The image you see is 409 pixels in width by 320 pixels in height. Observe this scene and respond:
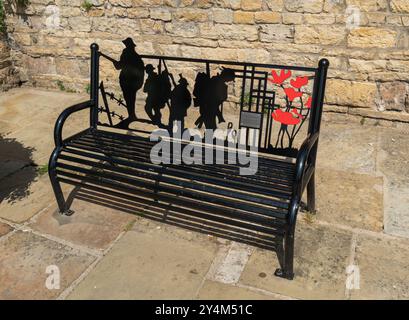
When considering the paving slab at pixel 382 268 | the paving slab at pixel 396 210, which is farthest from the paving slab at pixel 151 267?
the paving slab at pixel 396 210

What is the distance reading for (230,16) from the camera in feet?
15.1

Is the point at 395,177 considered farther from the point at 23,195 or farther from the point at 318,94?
the point at 23,195

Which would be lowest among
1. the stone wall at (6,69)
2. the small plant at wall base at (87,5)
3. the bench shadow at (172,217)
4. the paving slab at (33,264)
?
the paving slab at (33,264)

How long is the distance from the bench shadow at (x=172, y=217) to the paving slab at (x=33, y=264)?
45 cm

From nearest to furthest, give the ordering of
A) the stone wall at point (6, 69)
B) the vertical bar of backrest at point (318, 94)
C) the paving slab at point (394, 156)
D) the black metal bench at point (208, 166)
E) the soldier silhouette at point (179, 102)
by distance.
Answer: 1. the black metal bench at point (208, 166)
2. the vertical bar of backrest at point (318, 94)
3. the soldier silhouette at point (179, 102)
4. the paving slab at point (394, 156)
5. the stone wall at point (6, 69)

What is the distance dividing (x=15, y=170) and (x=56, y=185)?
40.7 inches

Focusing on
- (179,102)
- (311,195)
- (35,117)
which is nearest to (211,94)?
(179,102)

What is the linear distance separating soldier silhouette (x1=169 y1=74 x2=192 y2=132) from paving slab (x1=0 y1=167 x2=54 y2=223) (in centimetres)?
120

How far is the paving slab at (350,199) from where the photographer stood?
296cm

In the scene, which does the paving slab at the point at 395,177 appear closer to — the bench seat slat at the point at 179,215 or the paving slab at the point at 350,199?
the paving slab at the point at 350,199

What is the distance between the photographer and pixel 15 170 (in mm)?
3682
